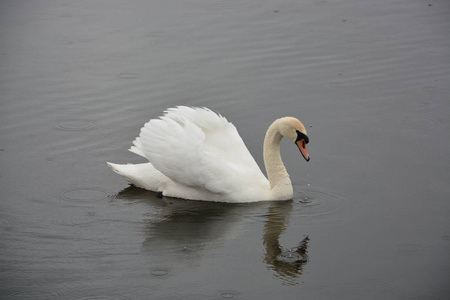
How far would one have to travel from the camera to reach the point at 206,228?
31.6 feet

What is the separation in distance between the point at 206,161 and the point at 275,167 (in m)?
0.83

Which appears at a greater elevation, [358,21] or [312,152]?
[358,21]

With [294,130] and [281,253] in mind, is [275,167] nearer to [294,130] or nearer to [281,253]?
[294,130]

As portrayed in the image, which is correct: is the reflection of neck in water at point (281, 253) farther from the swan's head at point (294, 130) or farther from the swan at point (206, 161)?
the swan's head at point (294, 130)

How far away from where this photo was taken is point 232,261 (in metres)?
8.77

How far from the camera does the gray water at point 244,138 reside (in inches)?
337

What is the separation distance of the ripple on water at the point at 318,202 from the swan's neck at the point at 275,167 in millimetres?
188

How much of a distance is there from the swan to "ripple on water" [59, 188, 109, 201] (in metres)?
0.35

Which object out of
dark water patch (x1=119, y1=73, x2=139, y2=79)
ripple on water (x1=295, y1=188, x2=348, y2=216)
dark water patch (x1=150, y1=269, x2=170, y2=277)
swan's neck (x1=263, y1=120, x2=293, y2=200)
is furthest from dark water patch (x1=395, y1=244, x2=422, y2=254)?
dark water patch (x1=119, y1=73, x2=139, y2=79)

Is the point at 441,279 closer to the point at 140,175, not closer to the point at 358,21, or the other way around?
the point at 140,175

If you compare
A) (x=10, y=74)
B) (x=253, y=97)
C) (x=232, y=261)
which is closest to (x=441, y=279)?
(x=232, y=261)

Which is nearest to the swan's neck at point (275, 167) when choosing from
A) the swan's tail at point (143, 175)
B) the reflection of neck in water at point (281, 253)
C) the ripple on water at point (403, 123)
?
the reflection of neck in water at point (281, 253)

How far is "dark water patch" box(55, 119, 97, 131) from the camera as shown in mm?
12016

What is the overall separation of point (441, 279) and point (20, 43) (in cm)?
902
